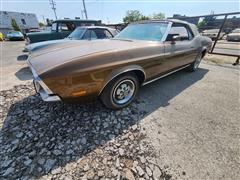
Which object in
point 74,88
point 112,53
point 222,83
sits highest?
point 112,53

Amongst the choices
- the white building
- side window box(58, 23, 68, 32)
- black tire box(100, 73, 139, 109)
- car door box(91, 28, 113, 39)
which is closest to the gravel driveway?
black tire box(100, 73, 139, 109)

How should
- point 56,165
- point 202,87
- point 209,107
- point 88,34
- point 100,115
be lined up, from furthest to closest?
point 88,34 < point 202,87 < point 209,107 < point 100,115 < point 56,165

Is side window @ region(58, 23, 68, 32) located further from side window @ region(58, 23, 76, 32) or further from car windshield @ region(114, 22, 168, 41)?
car windshield @ region(114, 22, 168, 41)

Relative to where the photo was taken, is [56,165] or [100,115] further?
[100,115]

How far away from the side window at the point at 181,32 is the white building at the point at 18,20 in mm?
46164

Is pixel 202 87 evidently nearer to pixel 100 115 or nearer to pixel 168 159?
pixel 168 159

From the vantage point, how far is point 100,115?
246 cm

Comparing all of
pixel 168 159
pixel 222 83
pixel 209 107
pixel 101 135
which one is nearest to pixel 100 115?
pixel 101 135

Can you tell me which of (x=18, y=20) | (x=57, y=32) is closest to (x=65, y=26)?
(x=57, y=32)

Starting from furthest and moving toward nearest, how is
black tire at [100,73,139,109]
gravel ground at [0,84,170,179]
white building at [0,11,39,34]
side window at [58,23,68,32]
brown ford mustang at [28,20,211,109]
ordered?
white building at [0,11,39,34], side window at [58,23,68,32], black tire at [100,73,139,109], brown ford mustang at [28,20,211,109], gravel ground at [0,84,170,179]

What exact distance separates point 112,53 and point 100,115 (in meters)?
1.13

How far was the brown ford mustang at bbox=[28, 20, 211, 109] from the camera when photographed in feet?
5.76

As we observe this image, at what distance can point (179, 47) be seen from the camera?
10.5 ft

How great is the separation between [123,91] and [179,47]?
181cm
